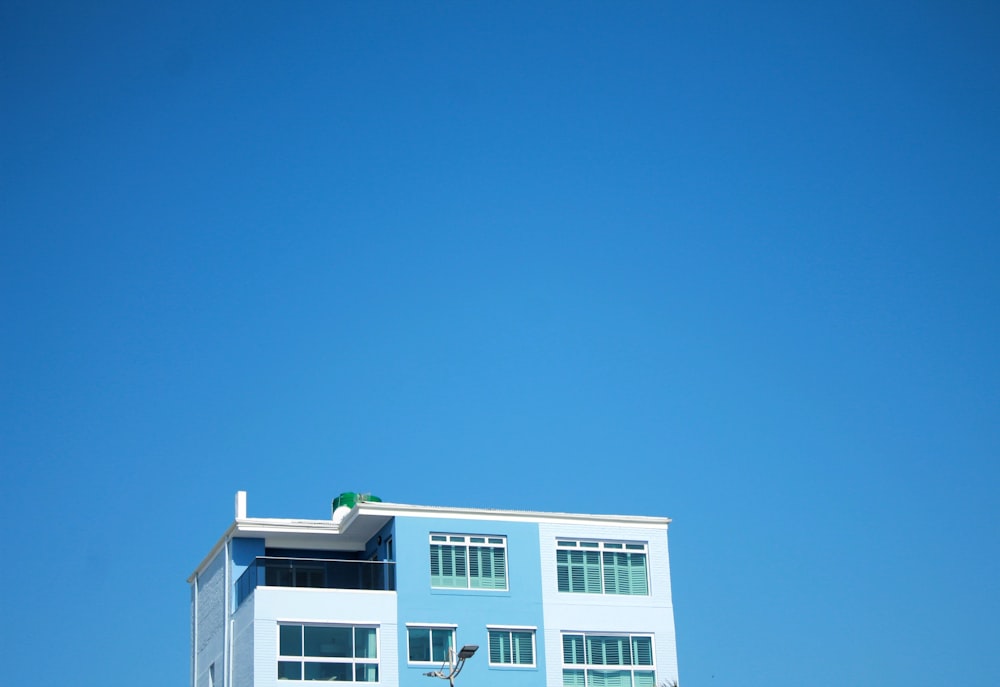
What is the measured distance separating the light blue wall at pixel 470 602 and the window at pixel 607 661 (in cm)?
94

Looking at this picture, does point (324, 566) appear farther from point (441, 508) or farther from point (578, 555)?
point (578, 555)

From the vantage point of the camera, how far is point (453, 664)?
41.5m

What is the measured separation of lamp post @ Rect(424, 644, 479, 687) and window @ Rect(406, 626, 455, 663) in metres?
0.39

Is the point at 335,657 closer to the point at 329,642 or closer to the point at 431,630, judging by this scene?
the point at 329,642

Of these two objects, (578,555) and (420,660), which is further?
(578,555)

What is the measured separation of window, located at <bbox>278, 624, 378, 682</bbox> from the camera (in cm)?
4209

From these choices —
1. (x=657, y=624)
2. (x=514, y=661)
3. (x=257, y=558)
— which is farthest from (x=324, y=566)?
(x=657, y=624)

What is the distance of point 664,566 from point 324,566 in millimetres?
10001

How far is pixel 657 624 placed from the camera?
45781 mm

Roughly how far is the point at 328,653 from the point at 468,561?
4869 millimetres

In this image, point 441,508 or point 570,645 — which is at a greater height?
point 441,508

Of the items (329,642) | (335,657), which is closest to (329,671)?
(335,657)

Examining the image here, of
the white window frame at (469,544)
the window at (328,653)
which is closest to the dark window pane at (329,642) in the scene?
the window at (328,653)

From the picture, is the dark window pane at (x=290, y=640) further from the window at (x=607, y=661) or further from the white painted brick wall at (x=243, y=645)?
the window at (x=607, y=661)
